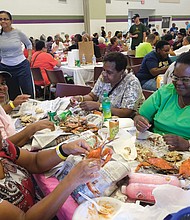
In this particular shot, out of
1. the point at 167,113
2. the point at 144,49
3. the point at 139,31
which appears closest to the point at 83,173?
the point at 167,113

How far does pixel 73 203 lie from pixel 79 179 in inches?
4.7

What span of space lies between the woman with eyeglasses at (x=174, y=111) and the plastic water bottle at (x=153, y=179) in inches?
13.7

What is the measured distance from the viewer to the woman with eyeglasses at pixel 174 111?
1.53m

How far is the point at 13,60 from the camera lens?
139 inches

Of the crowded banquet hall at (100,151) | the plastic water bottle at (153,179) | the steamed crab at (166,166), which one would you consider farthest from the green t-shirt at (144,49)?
the plastic water bottle at (153,179)

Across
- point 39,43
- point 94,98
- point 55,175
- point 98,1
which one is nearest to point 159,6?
point 98,1

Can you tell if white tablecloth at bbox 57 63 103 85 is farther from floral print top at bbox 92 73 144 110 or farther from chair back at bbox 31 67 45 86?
floral print top at bbox 92 73 144 110

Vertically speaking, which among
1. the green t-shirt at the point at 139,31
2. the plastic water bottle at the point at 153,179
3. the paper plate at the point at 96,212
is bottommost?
the paper plate at the point at 96,212

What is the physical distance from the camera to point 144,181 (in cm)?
110

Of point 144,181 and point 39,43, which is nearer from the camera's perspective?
point 144,181

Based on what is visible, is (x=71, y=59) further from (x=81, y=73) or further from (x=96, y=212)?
(x=96, y=212)

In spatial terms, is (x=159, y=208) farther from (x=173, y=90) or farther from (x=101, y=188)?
(x=173, y=90)

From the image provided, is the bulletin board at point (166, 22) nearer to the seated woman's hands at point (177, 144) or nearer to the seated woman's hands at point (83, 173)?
the seated woman's hands at point (177, 144)

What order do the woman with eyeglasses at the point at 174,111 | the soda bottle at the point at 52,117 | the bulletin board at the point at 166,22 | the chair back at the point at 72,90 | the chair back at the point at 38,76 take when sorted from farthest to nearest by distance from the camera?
the bulletin board at the point at 166,22, the chair back at the point at 38,76, the chair back at the point at 72,90, the soda bottle at the point at 52,117, the woman with eyeglasses at the point at 174,111
